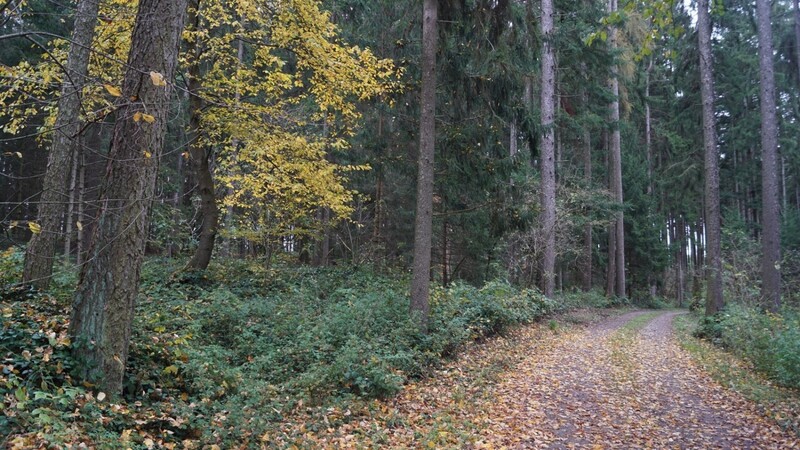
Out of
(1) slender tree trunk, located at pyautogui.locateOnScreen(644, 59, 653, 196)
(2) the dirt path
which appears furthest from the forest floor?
(1) slender tree trunk, located at pyautogui.locateOnScreen(644, 59, 653, 196)

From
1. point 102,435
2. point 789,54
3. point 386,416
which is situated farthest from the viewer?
point 789,54

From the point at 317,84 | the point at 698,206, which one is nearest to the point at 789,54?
the point at 698,206

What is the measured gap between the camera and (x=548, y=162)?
17.3m

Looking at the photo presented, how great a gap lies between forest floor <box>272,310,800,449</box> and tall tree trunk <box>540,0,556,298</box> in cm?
673

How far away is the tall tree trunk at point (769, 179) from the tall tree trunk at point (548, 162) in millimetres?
5939

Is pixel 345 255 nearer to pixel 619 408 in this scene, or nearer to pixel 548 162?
pixel 548 162

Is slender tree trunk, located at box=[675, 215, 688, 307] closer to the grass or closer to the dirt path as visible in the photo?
the grass

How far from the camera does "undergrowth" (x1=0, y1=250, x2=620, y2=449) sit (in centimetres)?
422

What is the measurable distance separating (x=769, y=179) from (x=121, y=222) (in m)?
16.0

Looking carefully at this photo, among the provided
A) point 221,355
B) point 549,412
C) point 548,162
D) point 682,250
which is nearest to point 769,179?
point 548,162

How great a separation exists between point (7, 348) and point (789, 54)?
30229mm

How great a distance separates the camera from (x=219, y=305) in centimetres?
912

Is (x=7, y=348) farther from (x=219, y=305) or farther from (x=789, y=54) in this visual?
(x=789, y=54)

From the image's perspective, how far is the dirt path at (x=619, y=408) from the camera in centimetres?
590
